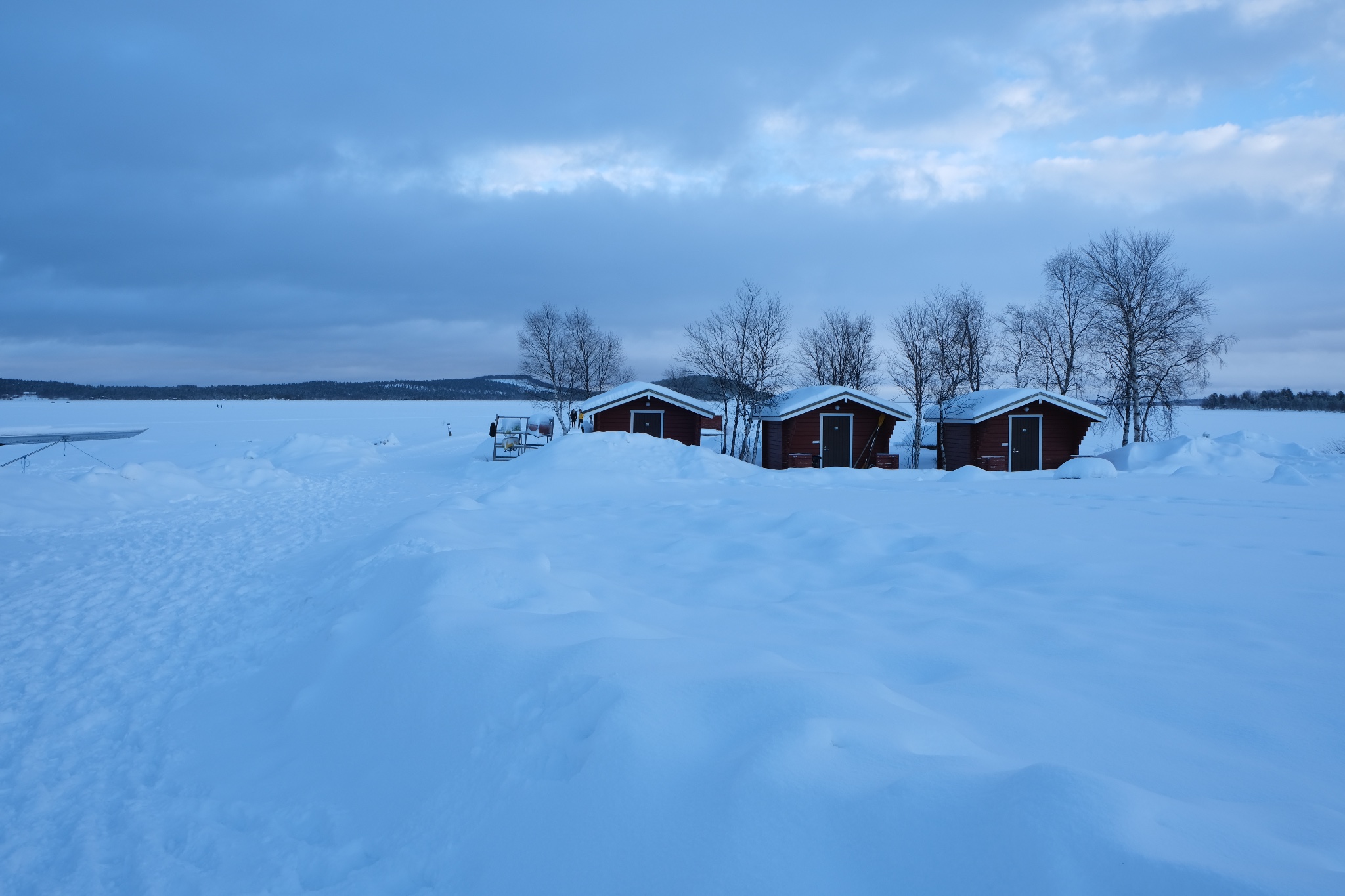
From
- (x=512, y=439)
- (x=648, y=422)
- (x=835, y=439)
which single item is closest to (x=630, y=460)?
(x=648, y=422)

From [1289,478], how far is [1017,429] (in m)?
11.2

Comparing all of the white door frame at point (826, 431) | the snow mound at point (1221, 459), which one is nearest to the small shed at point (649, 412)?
the white door frame at point (826, 431)

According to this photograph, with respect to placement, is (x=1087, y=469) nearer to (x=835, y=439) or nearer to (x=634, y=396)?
(x=835, y=439)

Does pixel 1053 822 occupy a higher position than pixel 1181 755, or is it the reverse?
pixel 1053 822

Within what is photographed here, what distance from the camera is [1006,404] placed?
24.4m

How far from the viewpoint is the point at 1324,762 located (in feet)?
11.0

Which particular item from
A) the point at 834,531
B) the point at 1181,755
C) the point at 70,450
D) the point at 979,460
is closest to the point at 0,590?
the point at 834,531

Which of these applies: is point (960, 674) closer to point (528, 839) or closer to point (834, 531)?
point (528, 839)

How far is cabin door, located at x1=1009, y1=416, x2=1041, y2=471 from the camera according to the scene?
82.7 ft

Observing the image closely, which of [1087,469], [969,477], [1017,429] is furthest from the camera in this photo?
[1017,429]

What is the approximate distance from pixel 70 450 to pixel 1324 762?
46.2 meters

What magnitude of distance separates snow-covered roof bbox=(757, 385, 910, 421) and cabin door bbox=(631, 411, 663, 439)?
4.08 m

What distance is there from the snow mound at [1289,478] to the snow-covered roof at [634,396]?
1693 centimetres

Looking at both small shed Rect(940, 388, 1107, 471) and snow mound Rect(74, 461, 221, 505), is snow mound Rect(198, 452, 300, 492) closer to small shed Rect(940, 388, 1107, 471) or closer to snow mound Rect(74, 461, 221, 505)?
snow mound Rect(74, 461, 221, 505)
